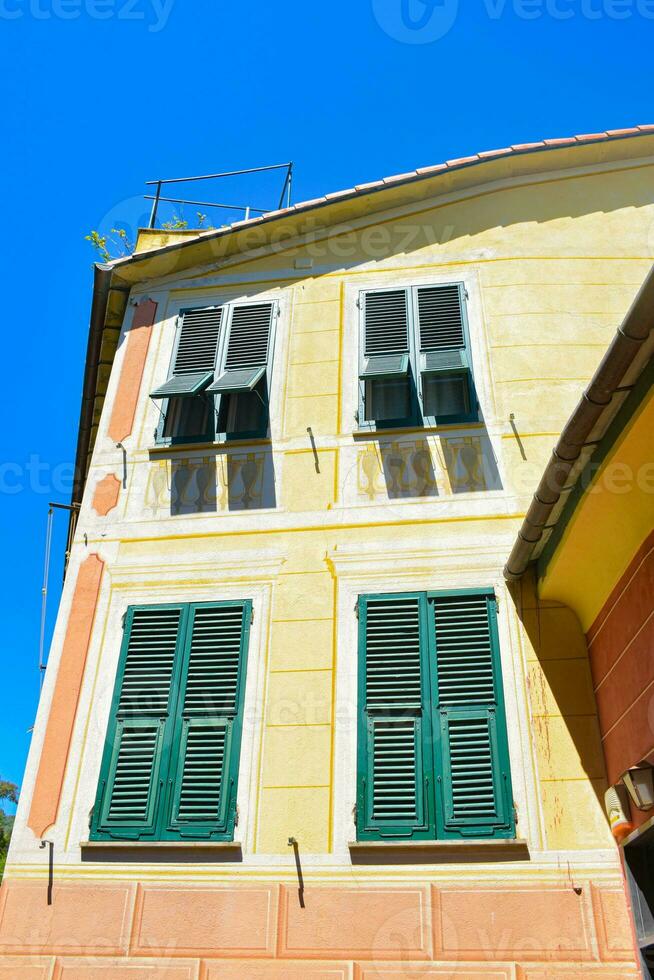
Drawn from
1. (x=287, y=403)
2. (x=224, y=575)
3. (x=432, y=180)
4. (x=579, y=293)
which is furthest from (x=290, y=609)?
(x=432, y=180)

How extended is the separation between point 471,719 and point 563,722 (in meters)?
0.69

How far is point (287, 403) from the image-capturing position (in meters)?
8.87

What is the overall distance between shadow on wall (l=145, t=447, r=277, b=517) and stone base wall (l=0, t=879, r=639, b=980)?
3.30 meters

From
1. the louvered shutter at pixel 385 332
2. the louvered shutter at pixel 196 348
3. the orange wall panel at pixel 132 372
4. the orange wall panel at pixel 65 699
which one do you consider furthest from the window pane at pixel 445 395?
the orange wall panel at pixel 65 699

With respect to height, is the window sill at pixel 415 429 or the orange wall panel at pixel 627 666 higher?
the window sill at pixel 415 429

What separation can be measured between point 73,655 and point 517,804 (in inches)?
152

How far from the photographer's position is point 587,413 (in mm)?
5438

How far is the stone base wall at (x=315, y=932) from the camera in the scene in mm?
5871

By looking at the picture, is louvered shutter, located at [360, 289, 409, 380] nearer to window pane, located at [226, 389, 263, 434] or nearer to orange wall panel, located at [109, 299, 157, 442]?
window pane, located at [226, 389, 263, 434]

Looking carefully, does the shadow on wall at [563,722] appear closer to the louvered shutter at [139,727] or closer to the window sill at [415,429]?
the window sill at [415,429]

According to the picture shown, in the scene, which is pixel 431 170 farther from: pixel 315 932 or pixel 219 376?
pixel 315 932

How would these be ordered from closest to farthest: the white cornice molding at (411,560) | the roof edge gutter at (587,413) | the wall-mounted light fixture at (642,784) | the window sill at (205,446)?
the roof edge gutter at (587,413), the wall-mounted light fixture at (642,784), the white cornice molding at (411,560), the window sill at (205,446)

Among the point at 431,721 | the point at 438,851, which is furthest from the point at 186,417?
the point at 438,851

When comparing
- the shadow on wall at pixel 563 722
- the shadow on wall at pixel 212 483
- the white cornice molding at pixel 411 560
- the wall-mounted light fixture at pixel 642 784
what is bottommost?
the wall-mounted light fixture at pixel 642 784
